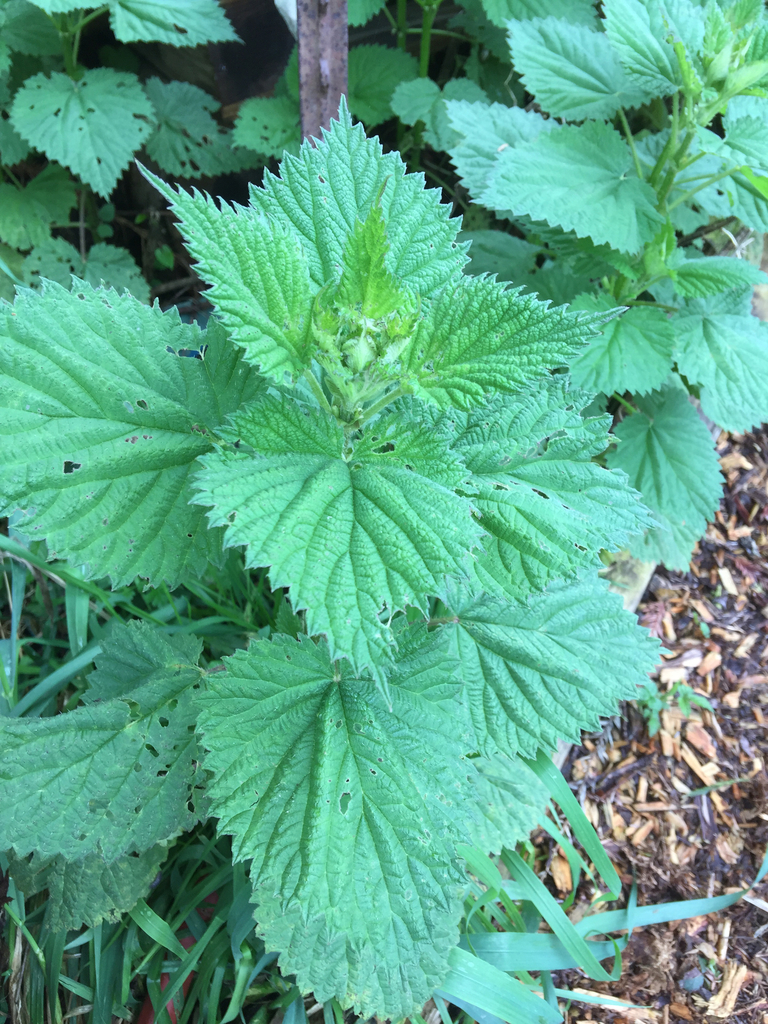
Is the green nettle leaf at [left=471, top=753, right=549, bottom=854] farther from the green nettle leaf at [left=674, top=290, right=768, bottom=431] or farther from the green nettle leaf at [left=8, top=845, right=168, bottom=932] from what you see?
the green nettle leaf at [left=674, top=290, right=768, bottom=431]

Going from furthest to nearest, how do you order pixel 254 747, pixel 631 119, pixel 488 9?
pixel 631 119 → pixel 488 9 → pixel 254 747

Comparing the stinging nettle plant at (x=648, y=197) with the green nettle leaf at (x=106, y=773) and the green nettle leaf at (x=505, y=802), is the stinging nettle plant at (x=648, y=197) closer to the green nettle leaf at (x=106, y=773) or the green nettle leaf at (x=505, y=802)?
the green nettle leaf at (x=505, y=802)

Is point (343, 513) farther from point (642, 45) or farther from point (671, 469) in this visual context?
point (642, 45)

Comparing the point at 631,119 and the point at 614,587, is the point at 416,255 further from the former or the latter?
the point at 631,119

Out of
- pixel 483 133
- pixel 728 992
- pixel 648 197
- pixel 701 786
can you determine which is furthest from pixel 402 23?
pixel 728 992

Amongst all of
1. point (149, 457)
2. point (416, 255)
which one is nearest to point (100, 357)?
point (149, 457)
